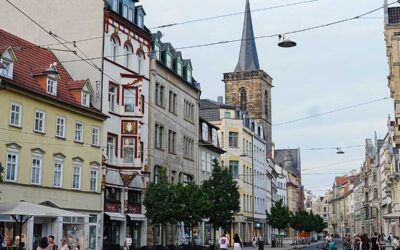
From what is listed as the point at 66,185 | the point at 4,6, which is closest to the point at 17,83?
the point at 66,185

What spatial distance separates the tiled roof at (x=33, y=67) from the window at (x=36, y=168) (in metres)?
3.64

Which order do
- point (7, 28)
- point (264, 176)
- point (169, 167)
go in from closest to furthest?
1. point (7, 28)
2. point (169, 167)
3. point (264, 176)

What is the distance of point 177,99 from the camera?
55.5 meters

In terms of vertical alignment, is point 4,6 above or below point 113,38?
above

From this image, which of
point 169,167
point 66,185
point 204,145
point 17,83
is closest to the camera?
point 17,83

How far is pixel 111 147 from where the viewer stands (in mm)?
44219

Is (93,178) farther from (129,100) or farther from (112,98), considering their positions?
(129,100)

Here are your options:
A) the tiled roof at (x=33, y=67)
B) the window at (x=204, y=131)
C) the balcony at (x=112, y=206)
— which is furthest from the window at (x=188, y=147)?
the tiled roof at (x=33, y=67)

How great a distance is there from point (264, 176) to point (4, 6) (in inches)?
2187

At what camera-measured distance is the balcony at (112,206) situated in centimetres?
4272

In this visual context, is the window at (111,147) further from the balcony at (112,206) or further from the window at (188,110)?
the window at (188,110)

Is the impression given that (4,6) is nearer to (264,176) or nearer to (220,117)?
(220,117)

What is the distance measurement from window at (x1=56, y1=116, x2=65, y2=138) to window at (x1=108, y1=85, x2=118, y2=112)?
19.0 ft

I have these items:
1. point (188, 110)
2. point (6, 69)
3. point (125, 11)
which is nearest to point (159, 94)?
point (125, 11)
